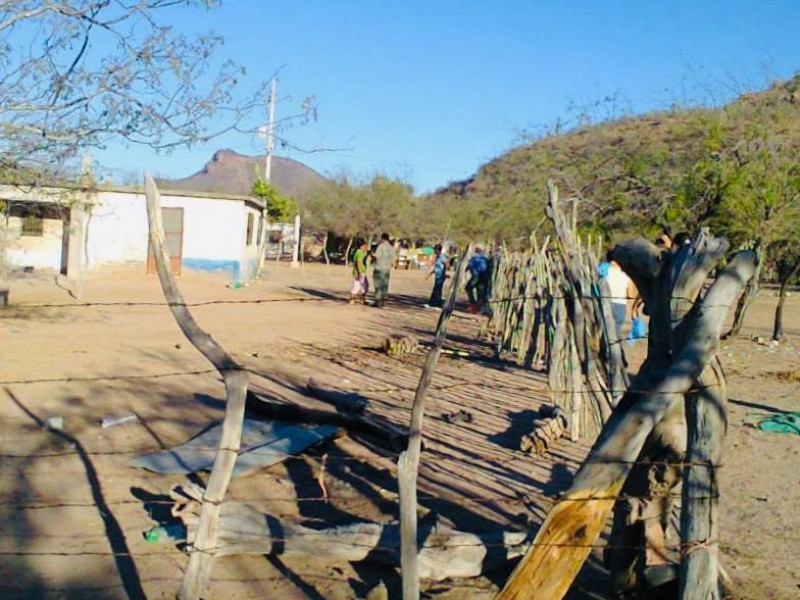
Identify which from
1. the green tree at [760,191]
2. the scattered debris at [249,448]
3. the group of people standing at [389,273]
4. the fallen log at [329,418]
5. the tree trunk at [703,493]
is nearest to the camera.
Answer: the tree trunk at [703,493]

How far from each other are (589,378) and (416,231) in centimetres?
4414

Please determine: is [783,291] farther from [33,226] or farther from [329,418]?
[33,226]

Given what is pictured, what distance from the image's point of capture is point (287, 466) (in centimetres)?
684

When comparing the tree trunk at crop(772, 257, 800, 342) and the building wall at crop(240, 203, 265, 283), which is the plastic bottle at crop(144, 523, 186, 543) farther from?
the building wall at crop(240, 203, 265, 283)

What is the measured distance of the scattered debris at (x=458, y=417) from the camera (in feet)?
28.5

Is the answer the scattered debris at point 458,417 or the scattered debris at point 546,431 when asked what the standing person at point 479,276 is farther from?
the scattered debris at point 546,431

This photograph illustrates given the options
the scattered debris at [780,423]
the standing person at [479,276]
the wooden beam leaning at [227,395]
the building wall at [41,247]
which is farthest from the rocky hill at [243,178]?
the wooden beam leaning at [227,395]

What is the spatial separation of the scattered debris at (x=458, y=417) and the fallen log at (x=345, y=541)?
3.70 m

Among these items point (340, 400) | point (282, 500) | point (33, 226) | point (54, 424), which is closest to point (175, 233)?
point (33, 226)

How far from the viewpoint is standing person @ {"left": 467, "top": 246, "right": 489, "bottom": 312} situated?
69.7ft

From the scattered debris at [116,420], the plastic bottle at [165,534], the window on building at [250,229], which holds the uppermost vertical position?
the window on building at [250,229]

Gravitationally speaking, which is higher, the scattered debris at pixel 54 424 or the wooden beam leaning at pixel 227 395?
the wooden beam leaning at pixel 227 395

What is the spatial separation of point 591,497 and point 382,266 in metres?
17.6

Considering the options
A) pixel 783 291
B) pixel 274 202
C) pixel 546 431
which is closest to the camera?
pixel 546 431
